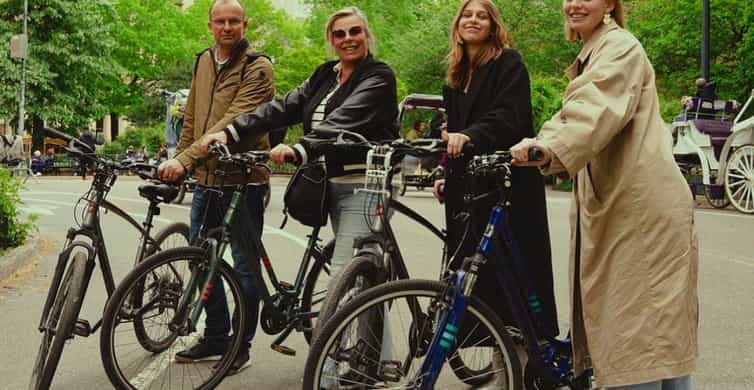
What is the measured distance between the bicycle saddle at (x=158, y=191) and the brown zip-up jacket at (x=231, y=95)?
0.62ft

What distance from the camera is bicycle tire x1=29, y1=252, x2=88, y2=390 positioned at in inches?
173

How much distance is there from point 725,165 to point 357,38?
39.4 ft

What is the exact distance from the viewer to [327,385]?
3547 mm

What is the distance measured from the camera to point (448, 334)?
3461 mm

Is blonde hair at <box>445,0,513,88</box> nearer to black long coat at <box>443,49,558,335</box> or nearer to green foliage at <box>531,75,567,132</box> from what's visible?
black long coat at <box>443,49,558,335</box>

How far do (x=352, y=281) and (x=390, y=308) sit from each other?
436mm

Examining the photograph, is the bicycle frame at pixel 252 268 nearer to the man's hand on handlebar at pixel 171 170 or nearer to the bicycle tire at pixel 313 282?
the bicycle tire at pixel 313 282

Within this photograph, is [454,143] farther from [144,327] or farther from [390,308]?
[144,327]

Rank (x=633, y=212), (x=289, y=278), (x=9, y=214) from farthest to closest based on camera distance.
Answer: (x=9, y=214) → (x=289, y=278) → (x=633, y=212)

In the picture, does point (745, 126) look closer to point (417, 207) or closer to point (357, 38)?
point (417, 207)

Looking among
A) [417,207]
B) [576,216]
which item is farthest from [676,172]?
[417,207]

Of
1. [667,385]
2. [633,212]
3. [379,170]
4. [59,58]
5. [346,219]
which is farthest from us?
[59,58]

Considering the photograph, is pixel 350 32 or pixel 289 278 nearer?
pixel 350 32

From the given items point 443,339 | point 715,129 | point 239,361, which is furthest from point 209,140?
point 715,129
